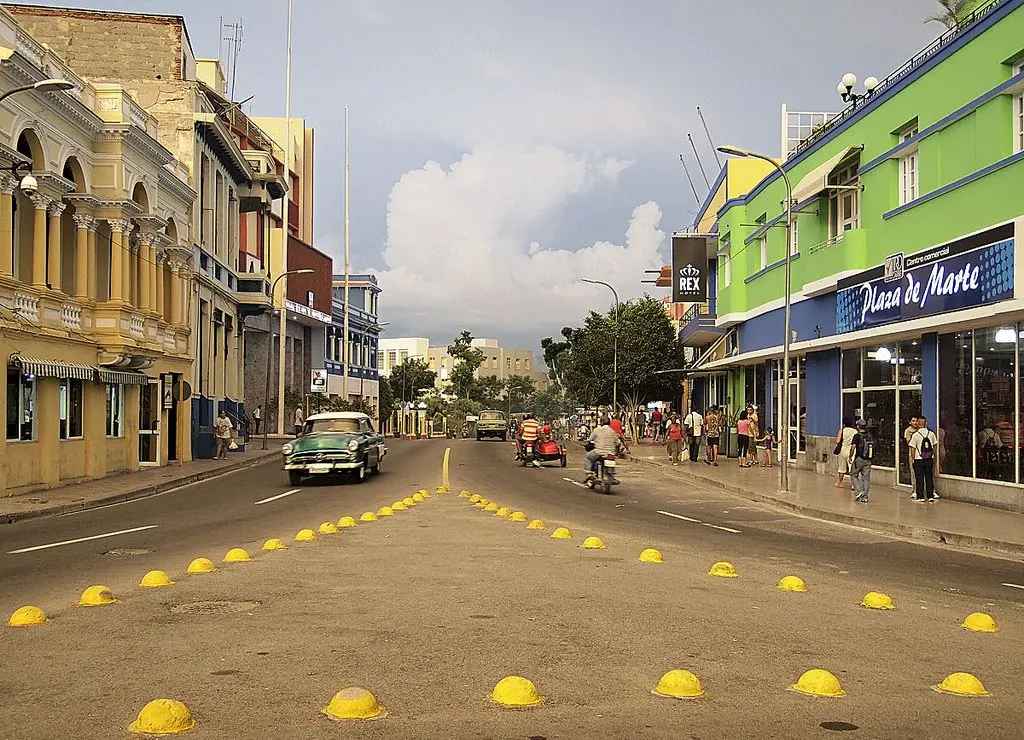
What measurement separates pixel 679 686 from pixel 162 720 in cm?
292

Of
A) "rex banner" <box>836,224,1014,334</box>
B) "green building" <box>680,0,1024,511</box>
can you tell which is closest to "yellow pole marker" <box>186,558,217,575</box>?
"green building" <box>680,0,1024,511</box>

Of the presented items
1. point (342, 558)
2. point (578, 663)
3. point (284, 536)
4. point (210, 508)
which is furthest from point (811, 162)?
point (578, 663)

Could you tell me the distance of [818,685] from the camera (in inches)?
251

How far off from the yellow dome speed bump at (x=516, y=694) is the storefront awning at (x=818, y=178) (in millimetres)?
24708

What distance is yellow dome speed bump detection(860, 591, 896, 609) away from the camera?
945cm

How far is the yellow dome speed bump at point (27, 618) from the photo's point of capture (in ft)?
26.7

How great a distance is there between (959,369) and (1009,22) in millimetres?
6977

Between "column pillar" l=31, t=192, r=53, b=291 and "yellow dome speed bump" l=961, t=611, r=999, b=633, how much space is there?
22776mm

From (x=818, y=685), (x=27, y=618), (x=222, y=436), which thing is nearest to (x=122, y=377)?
(x=222, y=436)

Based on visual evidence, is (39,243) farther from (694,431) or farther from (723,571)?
(694,431)

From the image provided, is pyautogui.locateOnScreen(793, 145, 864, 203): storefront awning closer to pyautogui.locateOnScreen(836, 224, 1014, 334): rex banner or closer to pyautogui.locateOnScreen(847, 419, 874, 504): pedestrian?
pyautogui.locateOnScreen(836, 224, 1014, 334): rex banner

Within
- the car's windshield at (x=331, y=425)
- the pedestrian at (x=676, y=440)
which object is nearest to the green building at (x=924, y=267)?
the pedestrian at (x=676, y=440)

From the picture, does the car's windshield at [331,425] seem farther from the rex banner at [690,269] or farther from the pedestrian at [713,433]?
the rex banner at [690,269]

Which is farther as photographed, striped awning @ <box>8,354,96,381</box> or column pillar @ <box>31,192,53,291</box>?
column pillar @ <box>31,192,53,291</box>
